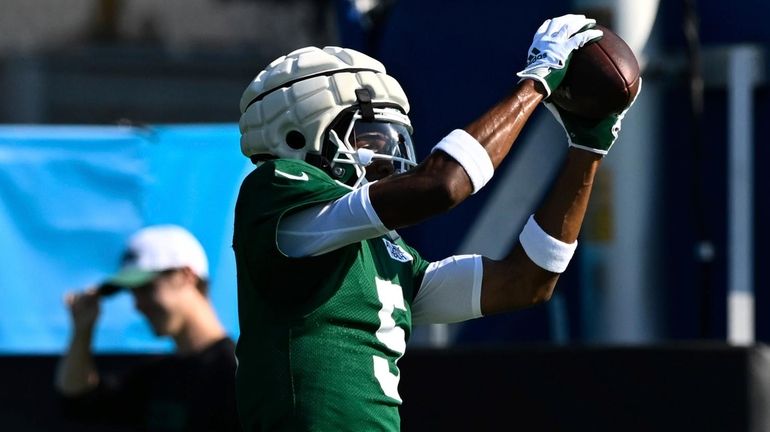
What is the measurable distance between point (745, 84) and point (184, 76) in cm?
1083

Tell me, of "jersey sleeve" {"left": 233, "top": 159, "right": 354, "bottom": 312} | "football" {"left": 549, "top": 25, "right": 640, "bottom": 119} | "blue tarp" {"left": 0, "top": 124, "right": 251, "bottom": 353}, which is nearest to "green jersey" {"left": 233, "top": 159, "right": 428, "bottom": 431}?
"jersey sleeve" {"left": 233, "top": 159, "right": 354, "bottom": 312}

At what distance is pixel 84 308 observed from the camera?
5.68 meters

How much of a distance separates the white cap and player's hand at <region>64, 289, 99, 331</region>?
104 mm

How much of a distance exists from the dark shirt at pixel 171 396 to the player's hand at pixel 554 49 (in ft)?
6.93

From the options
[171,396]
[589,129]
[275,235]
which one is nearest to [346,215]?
[275,235]

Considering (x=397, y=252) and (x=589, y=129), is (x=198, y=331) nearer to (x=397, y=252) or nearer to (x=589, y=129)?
(x=397, y=252)

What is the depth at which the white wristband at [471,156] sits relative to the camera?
305cm

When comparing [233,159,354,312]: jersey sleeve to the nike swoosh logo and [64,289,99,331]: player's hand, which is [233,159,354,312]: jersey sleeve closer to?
the nike swoosh logo

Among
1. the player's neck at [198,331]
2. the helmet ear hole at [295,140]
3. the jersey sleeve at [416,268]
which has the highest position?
the helmet ear hole at [295,140]

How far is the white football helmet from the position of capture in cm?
336

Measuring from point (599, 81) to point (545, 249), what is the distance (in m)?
0.42

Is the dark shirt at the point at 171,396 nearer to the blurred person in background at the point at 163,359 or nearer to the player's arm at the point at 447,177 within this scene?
the blurred person in background at the point at 163,359

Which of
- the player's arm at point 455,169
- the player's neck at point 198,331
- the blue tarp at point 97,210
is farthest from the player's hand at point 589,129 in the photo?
the blue tarp at point 97,210

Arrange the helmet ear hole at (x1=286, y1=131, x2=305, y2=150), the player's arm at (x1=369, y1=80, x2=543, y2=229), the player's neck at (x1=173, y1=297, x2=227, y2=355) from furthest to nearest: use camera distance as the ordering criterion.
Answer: the player's neck at (x1=173, y1=297, x2=227, y2=355), the helmet ear hole at (x1=286, y1=131, x2=305, y2=150), the player's arm at (x1=369, y1=80, x2=543, y2=229)
